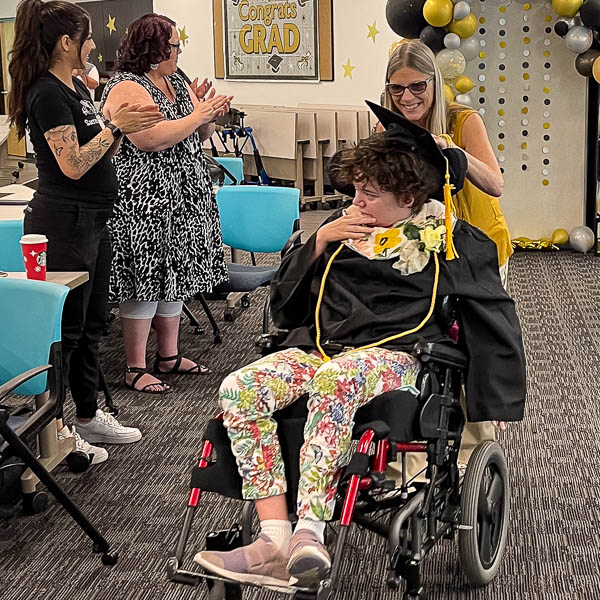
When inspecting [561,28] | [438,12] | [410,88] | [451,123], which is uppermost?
[438,12]

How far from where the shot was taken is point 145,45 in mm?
3971

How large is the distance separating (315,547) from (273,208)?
2.85m

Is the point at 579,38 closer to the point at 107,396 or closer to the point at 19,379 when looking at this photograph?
the point at 107,396

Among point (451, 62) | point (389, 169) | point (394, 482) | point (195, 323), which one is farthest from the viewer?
point (451, 62)

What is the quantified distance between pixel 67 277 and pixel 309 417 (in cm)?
130

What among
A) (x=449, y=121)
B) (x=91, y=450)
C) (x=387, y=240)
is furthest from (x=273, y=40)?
(x=387, y=240)

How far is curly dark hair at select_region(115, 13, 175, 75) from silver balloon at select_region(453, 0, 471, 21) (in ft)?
9.79

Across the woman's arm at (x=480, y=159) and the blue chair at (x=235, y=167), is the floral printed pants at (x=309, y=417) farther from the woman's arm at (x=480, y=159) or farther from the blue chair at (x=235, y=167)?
the blue chair at (x=235, y=167)

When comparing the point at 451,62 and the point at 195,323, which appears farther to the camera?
the point at 451,62

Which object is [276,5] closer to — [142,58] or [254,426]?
[142,58]

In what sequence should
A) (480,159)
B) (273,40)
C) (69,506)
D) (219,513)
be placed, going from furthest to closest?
(273,40)
(219,513)
(480,159)
(69,506)

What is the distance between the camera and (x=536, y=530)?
2.94 m

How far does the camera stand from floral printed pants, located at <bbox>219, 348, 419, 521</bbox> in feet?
7.07

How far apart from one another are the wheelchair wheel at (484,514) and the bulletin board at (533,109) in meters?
4.79
